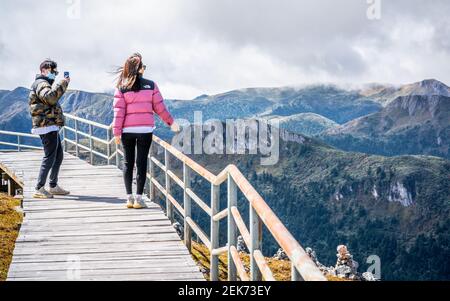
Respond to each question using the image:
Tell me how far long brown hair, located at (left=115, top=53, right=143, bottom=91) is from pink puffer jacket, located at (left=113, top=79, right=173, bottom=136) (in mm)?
128

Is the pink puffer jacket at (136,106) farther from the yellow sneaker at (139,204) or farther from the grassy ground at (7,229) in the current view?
the grassy ground at (7,229)

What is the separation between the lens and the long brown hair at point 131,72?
29.2 ft

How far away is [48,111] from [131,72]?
233 cm

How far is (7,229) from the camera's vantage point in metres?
13.2

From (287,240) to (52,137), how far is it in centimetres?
781

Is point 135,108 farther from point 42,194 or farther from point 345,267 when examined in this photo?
point 345,267

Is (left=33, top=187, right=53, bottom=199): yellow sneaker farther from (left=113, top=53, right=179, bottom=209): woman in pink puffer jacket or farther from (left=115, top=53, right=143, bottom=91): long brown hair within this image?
(left=115, top=53, right=143, bottom=91): long brown hair

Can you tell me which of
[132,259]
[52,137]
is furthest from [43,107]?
[132,259]

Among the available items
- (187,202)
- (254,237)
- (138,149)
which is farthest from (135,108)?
(254,237)

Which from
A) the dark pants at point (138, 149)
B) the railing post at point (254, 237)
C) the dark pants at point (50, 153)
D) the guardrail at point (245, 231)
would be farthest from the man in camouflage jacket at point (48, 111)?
the railing post at point (254, 237)

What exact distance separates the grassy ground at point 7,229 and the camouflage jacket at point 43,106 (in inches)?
98.6

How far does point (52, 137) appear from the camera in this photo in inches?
417

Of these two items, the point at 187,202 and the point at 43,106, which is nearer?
the point at 187,202
